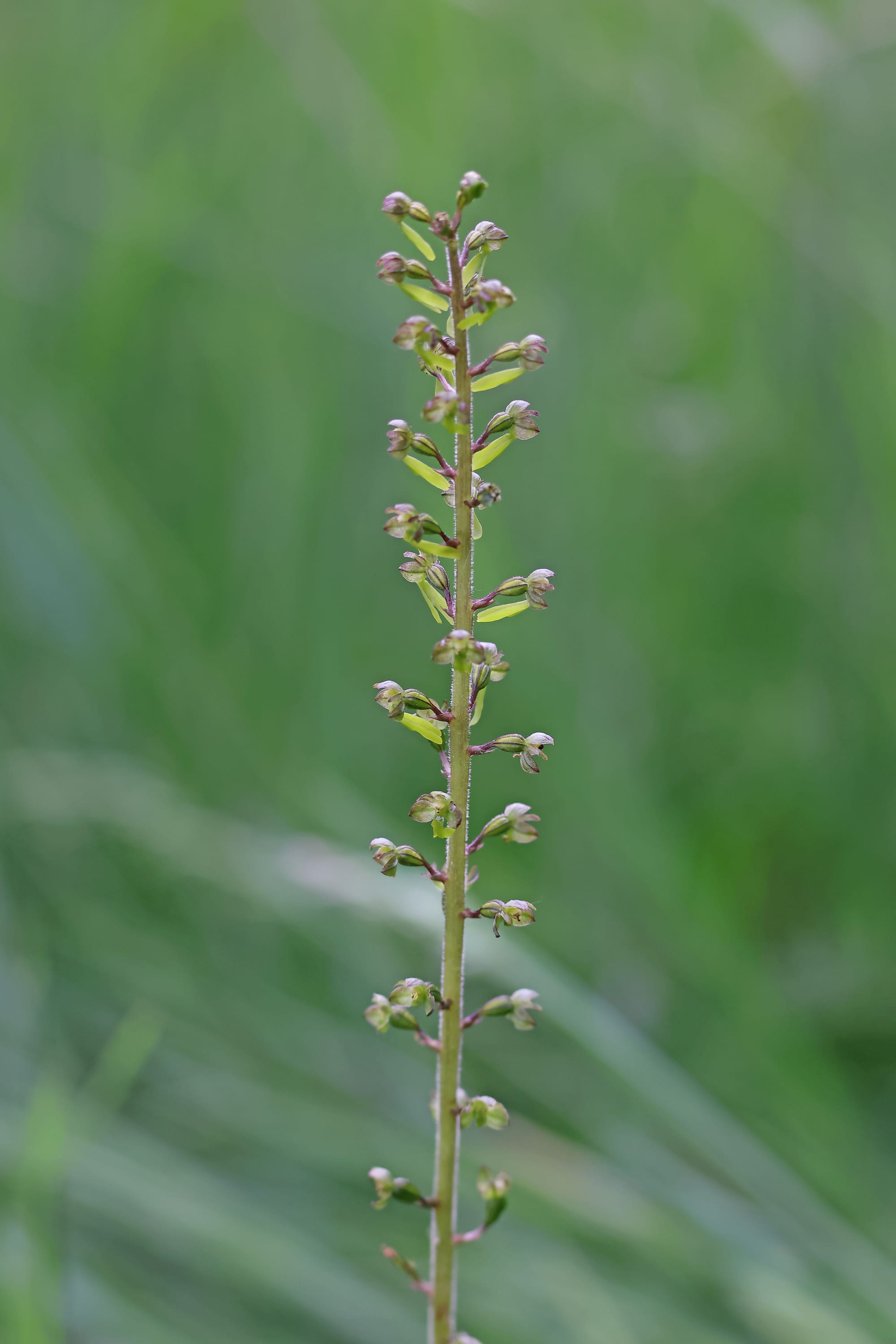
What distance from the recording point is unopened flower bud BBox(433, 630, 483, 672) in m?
1.07

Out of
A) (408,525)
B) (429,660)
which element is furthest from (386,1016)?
(429,660)

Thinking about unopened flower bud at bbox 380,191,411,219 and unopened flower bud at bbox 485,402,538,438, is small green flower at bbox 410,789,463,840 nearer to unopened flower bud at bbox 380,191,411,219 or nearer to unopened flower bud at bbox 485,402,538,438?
unopened flower bud at bbox 485,402,538,438

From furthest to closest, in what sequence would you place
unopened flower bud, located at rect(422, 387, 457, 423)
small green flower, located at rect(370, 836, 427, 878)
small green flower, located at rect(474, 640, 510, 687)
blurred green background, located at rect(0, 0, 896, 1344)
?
blurred green background, located at rect(0, 0, 896, 1344)
small green flower, located at rect(370, 836, 427, 878)
small green flower, located at rect(474, 640, 510, 687)
unopened flower bud, located at rect(422, 387, 457, 423)

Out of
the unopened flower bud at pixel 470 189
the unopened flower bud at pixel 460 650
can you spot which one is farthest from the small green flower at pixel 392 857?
the unopened flower bud at pixel 470 189

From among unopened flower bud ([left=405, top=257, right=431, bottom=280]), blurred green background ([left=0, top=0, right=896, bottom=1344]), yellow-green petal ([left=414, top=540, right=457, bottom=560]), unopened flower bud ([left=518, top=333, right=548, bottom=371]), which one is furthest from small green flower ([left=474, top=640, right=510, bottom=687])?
blurred green background ([left=0, top=0, right=896, bottom=1344])

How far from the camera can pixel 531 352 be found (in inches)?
47.6

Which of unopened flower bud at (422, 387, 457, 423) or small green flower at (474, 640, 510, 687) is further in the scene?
small green flower at (474, 640, 510, 687)

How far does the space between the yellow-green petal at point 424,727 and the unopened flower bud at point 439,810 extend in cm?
7

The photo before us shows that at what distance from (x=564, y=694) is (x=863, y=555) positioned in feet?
4.34

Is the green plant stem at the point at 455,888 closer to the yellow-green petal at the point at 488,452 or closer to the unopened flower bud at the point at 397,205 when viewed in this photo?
the yellow-green petal at the point at 488,452

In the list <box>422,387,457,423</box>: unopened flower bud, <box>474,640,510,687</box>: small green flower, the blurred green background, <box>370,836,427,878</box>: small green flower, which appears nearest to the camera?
<box>422,387,457,423</box>: unopened flower bud

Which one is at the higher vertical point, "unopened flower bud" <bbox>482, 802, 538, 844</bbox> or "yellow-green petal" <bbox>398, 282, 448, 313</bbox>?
"yellow-green petal" <bbox>398, 282, 448, 313</bbox>

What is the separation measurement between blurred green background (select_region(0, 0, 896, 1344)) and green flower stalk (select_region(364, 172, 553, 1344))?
3.41 ft

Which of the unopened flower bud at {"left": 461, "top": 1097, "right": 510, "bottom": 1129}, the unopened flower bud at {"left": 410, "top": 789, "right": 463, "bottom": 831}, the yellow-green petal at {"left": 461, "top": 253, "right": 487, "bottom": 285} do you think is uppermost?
the yellow-green petal at {"left": 461, "top": 253, "right": 487, "bottom": 285}
